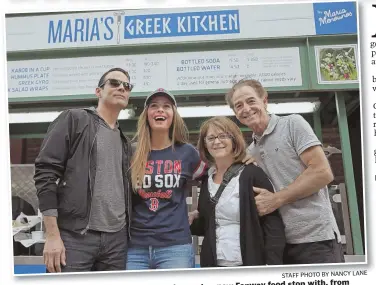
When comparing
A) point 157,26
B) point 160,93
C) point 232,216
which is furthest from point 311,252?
point 157,26

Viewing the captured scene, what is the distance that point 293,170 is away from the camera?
1857 millimetres

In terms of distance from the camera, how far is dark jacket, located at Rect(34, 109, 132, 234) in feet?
5.68

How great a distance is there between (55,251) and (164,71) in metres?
1.14

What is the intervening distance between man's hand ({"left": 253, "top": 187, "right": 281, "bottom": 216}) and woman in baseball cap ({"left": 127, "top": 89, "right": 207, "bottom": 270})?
31cm

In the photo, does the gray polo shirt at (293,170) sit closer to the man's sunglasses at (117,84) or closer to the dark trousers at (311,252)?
the dark trousers at (311,252)

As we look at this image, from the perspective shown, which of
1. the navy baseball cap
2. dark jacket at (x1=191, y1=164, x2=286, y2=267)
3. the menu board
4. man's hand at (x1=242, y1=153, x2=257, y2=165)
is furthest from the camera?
the menu board

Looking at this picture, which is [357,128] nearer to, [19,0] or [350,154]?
[350,154]

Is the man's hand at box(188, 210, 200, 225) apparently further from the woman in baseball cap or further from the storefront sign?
the storefront sign

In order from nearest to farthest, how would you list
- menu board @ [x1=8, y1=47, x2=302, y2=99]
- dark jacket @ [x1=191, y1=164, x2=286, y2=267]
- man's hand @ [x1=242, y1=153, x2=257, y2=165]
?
dark jacket @ [x1=191, y1=164, x2=286, y2=267] → man's hand @ [x1=242, y1=153, x2=257, y2=165] → menu board @ [x1=8, y1=47, x2=302, y2=99]

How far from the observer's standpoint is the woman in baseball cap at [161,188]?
5.88 ft

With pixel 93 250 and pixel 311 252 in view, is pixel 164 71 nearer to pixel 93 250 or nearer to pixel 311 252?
pixel 93 250

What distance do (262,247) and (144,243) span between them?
0.58 m

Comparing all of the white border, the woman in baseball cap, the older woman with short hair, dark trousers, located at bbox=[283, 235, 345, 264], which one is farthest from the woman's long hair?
dark trousers, located at bbox=[283, 235, 345, 264]

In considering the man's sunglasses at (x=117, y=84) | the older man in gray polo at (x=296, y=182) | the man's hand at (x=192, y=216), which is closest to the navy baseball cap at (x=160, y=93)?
the man's sunglasses at (x=117, y=84)
